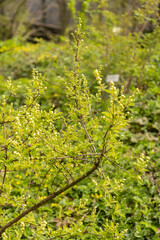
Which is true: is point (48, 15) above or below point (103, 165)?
above

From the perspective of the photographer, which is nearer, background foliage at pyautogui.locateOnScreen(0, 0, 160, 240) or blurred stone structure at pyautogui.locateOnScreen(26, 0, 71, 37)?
background foliage at pyautogui.locateOnScreen(0, 0, 160, 240)

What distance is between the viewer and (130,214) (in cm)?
262

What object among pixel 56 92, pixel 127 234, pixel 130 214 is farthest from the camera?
pixel 56 92

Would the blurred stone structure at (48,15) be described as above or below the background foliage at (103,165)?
above

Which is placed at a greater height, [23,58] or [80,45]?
[23,58]

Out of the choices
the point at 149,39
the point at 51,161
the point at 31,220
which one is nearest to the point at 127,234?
the point at 31,220

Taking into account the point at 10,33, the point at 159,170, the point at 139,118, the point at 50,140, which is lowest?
the point at 159,170

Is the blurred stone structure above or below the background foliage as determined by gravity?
above

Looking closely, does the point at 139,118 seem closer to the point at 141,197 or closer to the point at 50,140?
the point at 141,197

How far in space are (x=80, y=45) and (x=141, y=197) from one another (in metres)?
1.80

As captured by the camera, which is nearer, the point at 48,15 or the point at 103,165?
the point at 103,165

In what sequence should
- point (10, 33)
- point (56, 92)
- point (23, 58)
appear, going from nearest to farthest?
point (56, 92), point (23, 58), point (10, 33)

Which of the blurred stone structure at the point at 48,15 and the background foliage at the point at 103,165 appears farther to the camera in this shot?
the blurred stone structure at the point at 48,15

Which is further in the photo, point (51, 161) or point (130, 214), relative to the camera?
point (130, 214)
